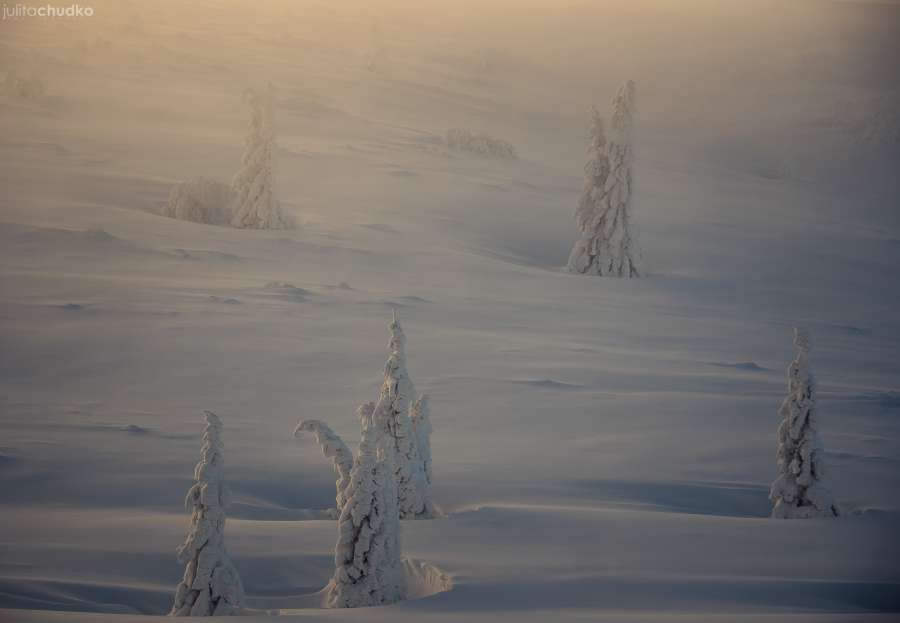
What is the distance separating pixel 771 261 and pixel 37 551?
728 inches

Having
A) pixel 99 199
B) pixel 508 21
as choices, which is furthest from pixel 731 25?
pixel 99 199

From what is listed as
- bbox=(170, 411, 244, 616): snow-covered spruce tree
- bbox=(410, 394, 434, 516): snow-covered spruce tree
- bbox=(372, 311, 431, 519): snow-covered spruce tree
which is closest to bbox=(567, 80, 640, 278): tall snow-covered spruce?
bbox=(410, 394, 434, 516): snow-covered spruce tree

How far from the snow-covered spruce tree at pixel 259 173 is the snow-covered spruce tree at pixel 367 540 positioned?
1428 centimetres

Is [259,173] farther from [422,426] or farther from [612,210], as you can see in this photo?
[422,426]

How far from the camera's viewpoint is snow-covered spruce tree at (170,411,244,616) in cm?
590

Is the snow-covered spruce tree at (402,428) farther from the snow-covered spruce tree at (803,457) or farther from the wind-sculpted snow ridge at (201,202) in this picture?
the wind-sculpted snow ridge at (201,202)

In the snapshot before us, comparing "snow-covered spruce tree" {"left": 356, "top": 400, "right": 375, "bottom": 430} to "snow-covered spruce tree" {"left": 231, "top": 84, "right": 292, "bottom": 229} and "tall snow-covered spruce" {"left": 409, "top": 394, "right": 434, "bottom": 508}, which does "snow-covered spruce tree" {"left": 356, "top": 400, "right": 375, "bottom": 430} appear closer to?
"tall snow-covered spruce" {"left": 409, "top": 394, "right": 434, "bottom": 508}

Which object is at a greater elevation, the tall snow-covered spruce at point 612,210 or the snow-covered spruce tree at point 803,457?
the tall snow-covered spruce at point 612,210

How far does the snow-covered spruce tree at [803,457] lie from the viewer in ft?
27.7

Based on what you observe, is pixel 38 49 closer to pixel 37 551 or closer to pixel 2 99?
pixel 2 99

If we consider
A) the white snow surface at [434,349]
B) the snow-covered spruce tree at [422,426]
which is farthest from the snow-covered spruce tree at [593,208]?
the snow-covered spruce tree at [422,426]

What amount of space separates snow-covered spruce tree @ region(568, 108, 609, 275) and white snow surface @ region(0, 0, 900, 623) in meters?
0.46

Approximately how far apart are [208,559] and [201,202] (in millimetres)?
15447

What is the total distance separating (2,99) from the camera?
87.9 feet
